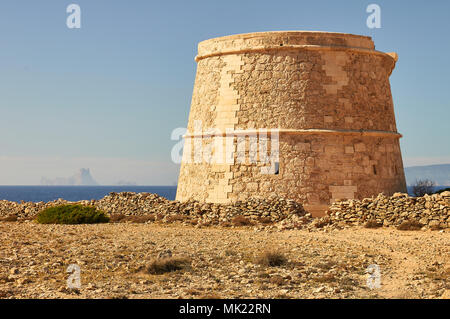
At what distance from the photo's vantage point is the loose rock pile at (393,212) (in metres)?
12.6

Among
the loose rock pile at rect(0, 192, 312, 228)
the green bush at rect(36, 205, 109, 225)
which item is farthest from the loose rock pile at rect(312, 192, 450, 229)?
the green bush at rect(36, 205, 109, 225)

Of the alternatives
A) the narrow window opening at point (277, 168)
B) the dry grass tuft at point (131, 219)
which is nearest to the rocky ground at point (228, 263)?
the dry grass tuft at point (131, 219)

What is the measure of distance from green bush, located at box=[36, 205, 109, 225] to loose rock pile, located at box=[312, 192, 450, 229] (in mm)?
6692

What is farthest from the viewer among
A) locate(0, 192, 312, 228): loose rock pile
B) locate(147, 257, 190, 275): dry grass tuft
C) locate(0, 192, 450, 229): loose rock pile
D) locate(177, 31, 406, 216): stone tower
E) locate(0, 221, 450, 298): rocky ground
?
locate(177, 31, 406, 216): stone tower

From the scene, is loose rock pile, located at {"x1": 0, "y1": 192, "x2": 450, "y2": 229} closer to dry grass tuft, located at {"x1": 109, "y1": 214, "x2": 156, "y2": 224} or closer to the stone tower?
dry grass tuft, located at {"x1": 109, "y1": 214, "x2": 156, "y2": 224}

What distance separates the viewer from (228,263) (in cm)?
863

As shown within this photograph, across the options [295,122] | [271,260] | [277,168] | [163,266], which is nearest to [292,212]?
[277,168]

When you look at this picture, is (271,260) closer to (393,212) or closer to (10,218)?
(393,212)

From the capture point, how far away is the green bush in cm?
1539

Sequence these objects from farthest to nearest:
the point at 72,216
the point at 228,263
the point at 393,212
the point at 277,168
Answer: the point at 72,216 < the point at 277,168 < the point at 393,212 < the point at 228,263

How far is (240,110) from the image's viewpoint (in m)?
15.6

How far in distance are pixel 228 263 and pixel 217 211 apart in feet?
19.8

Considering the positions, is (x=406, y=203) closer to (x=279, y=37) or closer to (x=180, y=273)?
(x=279, y=37)
